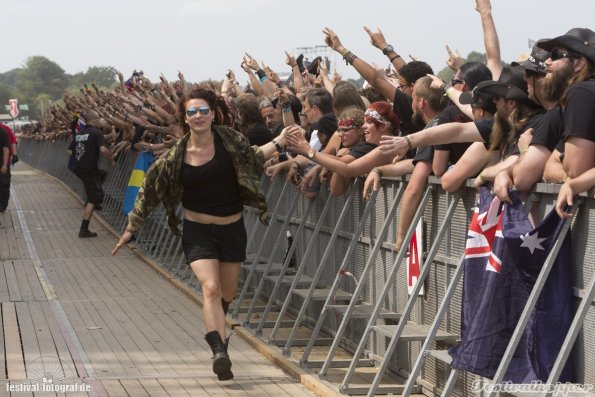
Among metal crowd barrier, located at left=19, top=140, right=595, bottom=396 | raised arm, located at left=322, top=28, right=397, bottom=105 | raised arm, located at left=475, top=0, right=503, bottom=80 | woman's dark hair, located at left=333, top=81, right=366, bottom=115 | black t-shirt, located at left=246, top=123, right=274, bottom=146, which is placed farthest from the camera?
black t-shirt, located at left=246, top=123, right=274, bottom=146

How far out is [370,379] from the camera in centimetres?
896

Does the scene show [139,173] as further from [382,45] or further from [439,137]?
[439,137]

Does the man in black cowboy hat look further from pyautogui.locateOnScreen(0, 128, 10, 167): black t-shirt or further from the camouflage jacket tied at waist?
pyautogui.locateOnScreen(0, 128, 10, 167): black t-shirt

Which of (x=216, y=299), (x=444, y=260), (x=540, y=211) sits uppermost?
(x=540, y=211)

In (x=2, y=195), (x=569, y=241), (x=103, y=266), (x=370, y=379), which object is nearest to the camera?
(x=569, y=241)

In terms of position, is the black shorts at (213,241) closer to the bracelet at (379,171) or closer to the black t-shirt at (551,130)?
the bracelet at (379,171)

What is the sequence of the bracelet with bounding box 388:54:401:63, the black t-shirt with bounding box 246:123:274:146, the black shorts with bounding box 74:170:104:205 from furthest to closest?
the black shorts with bounding box 74:170:104:205 < the black t-shirt with bounding box 246:123:274:146 < the bracelet with bounding box 388:54:401:63

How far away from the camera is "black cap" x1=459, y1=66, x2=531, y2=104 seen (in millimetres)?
6875

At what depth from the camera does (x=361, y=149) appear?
30.8 ft

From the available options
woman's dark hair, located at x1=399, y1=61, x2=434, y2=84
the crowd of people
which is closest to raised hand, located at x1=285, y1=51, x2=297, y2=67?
the crowd of people

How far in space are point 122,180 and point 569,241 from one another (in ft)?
55.3

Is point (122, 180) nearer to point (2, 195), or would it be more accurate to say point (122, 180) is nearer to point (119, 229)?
point (119, 229)

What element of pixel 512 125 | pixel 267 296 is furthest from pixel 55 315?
pixel 512 125

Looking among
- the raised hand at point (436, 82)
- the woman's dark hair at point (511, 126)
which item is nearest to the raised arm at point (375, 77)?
the raised hand at point (436, 82)
